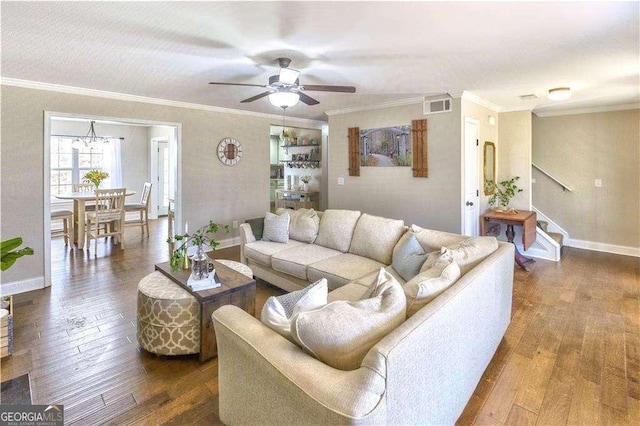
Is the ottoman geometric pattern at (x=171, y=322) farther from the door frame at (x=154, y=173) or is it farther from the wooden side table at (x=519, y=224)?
the door frame at (x=154, y=173)

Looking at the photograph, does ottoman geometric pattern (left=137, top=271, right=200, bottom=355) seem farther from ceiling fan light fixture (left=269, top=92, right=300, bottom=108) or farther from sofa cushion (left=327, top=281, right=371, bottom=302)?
ceiling fan light fixture (left=269, top=92, right=300, bottom=108)

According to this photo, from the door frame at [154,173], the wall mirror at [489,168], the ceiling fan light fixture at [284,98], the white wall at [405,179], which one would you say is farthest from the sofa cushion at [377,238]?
the door frame at [154,173]

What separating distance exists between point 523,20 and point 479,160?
113 inches

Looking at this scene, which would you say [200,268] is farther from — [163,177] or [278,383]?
[163,177]

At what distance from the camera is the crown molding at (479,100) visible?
169 inches

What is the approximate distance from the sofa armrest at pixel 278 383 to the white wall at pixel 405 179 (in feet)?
11.9

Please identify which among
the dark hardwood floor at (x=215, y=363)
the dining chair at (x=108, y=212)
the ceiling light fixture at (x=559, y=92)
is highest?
the ceiling light fixture at (x=559, y=92)

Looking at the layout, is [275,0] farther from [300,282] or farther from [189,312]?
[300,282]

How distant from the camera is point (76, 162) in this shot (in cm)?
754

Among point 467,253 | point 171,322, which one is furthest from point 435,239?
point 171,322

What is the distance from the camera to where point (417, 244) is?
2.75 metres

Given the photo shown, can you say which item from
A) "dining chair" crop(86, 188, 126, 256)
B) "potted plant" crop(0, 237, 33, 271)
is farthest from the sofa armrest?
"dining chair" crop(86, 188, 126, 256)

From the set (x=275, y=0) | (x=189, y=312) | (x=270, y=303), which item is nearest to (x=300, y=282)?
(x=189, y=312)

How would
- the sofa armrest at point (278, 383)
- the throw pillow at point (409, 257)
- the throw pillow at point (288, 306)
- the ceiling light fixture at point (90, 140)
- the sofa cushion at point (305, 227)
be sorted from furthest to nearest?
the ceiling light fixture at point (90, 140), the sofa cushion at point (305, 227), the throw pillow at point (409, 257), the throw pillow at point (288, 306), the sofa armrest at point (278, 383)
